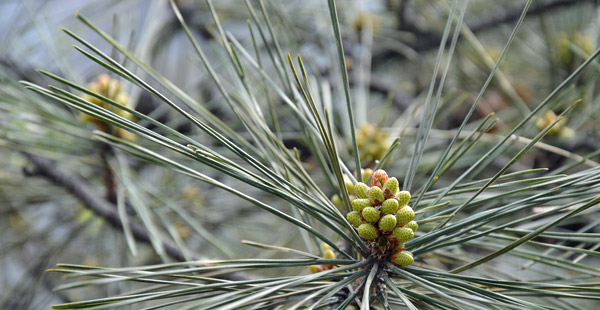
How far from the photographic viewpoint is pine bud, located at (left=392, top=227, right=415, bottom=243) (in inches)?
14.8

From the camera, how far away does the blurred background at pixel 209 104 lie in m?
0.71

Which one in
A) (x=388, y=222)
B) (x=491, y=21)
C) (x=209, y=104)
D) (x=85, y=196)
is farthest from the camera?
(x=491, y=21)

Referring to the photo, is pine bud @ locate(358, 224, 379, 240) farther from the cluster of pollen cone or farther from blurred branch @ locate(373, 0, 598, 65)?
blurred branch @ locate(373, 0, 598, 65)

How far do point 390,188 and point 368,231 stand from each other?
0.12 ft

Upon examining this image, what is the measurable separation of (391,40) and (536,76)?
416mm

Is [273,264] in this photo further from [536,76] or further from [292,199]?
[536,76]

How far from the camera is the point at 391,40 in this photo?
113 cm

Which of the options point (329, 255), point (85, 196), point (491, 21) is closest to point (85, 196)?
point (85, 196)

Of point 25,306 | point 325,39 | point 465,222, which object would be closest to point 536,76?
point 325,39

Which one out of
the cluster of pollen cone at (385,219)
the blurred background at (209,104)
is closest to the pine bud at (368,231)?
the cluster of pollen cone at (385,219)

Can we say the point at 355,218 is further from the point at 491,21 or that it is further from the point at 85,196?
the point at 491,21

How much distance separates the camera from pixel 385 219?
1.23ft

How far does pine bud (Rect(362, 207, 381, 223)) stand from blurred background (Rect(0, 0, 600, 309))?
0.26m

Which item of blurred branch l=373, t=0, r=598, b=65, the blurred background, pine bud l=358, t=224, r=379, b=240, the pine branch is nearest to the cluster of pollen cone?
pine bud l=358, t=224, r=379, b=240
